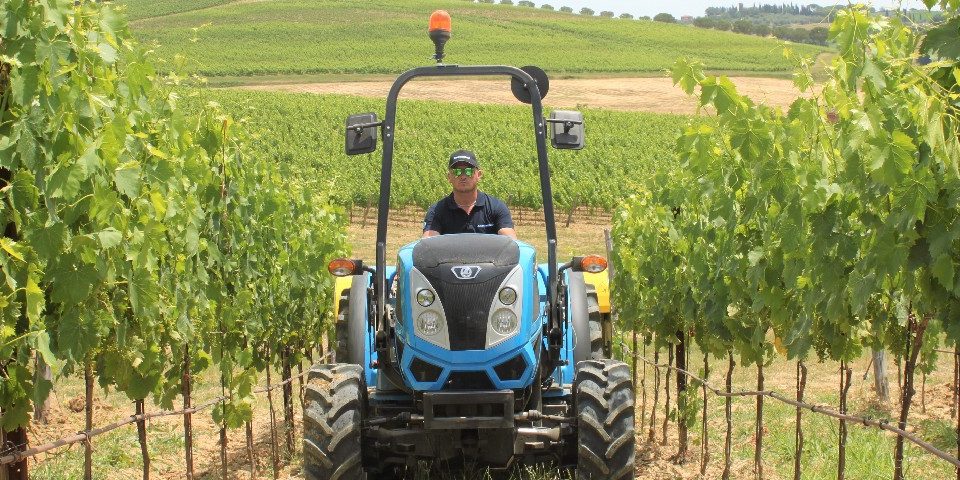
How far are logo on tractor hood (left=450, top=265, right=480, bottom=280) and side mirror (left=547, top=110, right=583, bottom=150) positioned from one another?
2.18 ft

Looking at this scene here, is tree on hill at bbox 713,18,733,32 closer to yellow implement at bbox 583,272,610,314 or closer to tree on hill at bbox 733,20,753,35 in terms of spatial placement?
tree on hill at bbox 733,20,753,35

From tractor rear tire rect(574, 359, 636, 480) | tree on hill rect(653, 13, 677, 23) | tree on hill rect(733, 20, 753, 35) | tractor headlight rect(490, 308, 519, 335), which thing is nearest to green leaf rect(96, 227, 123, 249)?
tractor headlight rect(490, 308, 519, 335)

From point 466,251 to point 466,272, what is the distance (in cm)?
13

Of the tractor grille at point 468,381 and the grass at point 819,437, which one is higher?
the tractor grille at point 468,381

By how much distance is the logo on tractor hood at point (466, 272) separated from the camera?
515 cm

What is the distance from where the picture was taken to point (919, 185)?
374 cm

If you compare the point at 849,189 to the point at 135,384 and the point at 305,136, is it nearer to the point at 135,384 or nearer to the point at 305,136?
the point at 135,384

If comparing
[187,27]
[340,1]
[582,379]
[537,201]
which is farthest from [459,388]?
[340,1]

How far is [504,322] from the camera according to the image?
519cm

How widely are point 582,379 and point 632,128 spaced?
129 ft

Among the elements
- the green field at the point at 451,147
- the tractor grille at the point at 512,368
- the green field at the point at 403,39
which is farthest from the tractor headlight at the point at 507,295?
Answer: the green field at the point at 403,39

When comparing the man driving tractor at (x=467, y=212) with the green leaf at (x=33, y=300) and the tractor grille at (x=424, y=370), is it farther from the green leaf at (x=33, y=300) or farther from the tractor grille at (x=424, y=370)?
the green leaf at (x=33, y=300)

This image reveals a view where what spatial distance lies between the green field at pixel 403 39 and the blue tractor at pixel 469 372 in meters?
60.8

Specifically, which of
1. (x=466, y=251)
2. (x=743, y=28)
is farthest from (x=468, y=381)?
(x=743, y=28)
